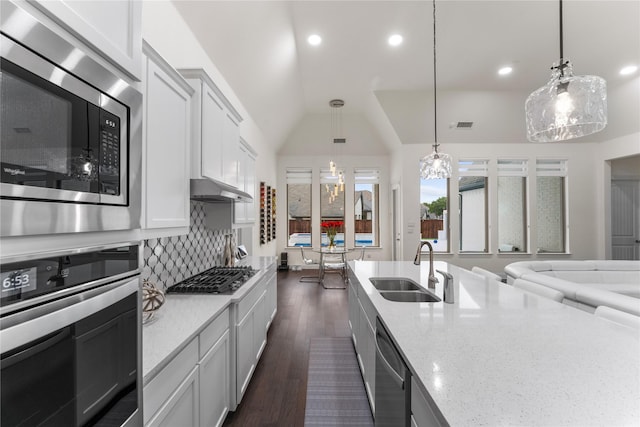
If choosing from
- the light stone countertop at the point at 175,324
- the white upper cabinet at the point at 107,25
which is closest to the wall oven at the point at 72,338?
the light stone countertop at the point at 175,324

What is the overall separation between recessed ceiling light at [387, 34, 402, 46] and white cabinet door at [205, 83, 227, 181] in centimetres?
294

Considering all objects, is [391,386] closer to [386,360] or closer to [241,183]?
[386,360]

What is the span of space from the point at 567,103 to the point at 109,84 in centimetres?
269

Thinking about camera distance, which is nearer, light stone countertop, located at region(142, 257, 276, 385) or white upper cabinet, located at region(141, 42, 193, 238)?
light stone countertop, located at region(142, 257, 276, 385)

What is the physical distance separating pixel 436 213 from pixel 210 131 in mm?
5672

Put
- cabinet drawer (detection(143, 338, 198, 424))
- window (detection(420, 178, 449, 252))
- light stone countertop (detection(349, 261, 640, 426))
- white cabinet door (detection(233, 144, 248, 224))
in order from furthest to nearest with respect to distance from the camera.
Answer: window (detection(420, 178, 449, 252))
white cabinet door (detection(233, 144, 248, 224))
cabinet drawer (detection(143, 338, 198, 424))
light stone countertop (detection(349, 261, 640, 426))

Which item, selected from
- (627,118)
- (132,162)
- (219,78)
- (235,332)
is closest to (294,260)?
(219,78)

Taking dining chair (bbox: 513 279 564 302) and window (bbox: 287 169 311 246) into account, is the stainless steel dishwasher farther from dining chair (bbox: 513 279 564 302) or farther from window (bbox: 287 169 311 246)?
window (bbox: 287 169 311 246)

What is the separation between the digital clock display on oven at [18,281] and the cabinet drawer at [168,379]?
72cm

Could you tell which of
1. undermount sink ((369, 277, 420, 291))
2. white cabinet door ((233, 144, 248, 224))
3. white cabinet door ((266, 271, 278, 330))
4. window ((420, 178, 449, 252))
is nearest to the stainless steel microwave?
undermount sink ((369, 277, 420, 291))

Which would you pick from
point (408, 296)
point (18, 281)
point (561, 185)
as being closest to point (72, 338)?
point (18, 281)

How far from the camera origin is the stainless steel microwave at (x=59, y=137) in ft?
1.61

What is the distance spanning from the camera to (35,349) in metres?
0.53

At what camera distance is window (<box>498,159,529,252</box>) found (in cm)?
656
